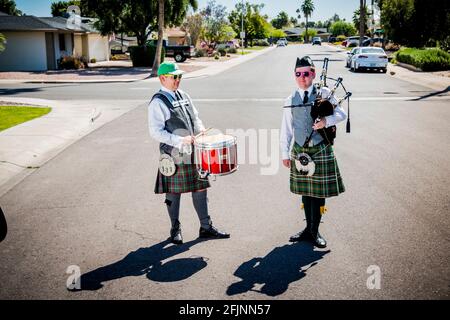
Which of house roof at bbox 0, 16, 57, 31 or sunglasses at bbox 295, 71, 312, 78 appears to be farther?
house roof at bbox 0, 16, 57, 31

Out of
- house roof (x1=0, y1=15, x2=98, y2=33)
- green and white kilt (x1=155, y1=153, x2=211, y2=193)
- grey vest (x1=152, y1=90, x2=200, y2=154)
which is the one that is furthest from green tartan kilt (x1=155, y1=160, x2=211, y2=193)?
house roof (x1=0, y1=15, x2=98, y2=33)

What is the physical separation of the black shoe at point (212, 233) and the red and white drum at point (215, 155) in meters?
0.79

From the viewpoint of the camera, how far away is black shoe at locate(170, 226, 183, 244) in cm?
499

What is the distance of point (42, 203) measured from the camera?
646cm

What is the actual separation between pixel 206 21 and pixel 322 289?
Result: 2578 inches

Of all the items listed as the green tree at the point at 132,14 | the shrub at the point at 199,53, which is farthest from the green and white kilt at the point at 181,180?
the shrub at the point at 199,53

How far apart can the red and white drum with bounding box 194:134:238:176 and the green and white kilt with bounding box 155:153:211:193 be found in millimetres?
204

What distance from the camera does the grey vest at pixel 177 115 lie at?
4.71 m

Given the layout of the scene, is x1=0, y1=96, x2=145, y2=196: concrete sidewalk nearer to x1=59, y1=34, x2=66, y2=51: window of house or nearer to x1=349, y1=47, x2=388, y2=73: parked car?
x1=349, y1=47, x2=388, y2=73: parked car

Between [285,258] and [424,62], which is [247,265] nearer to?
[285,258]

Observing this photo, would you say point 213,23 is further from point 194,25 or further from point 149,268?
point 149,268

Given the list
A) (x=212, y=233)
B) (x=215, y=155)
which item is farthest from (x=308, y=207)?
(x=215, y=155)

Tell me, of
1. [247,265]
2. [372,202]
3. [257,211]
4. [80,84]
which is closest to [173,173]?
[247,265]

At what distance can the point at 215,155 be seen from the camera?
4578 mm
